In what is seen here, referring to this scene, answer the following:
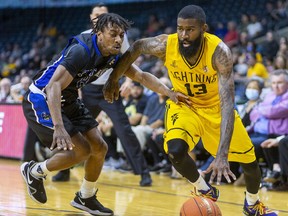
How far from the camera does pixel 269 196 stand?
7.23 metres

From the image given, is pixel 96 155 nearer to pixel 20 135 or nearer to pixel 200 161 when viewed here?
pixel 200 161

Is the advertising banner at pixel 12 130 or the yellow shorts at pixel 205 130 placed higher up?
the yellow shorts at pixel 205 130

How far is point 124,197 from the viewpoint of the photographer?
22.3 feet

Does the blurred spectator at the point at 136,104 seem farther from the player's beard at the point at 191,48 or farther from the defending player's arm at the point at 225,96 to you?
the defending player's arm at the point at 225,96

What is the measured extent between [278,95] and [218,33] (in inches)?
299

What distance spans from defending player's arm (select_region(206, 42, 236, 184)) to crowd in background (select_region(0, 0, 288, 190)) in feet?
9.93

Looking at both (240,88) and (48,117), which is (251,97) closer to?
(240,88)

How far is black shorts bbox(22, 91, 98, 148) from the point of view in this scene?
5.32 meters

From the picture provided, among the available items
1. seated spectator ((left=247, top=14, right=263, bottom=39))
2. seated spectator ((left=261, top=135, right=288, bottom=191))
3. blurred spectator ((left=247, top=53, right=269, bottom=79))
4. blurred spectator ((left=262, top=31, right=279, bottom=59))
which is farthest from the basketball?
seated spectator ((left=247, top=14, right=263, bottom=39))

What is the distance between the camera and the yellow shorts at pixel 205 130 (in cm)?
515

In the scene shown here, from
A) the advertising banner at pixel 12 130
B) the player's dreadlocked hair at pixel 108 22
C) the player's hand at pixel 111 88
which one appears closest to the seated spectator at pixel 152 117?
the advertising banner at pixel 12 130

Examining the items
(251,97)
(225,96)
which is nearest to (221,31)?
(251,97)

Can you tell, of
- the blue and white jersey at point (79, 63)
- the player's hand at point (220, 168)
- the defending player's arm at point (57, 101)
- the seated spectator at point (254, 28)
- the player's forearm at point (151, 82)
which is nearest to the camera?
the player's hand at point (220, 168)

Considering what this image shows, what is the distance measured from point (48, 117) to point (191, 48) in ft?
4.47
